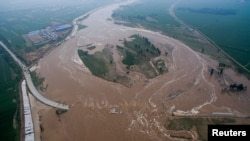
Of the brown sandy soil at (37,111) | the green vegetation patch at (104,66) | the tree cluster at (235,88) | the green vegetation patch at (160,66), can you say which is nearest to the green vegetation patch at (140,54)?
the green vegetation patch at (160,66)

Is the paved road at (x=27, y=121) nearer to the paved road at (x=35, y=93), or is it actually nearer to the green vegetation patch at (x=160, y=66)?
the paved road at (x=35, y=93)

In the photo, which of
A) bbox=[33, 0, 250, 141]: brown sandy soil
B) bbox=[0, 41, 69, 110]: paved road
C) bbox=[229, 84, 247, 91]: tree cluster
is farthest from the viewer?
bbox=[229, 84, 247, 91]: tree cluster

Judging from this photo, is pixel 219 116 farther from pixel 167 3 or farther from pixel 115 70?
pixel 167 3

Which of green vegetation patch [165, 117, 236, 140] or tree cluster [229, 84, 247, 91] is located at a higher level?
tree cluster [229, 84, 247, 91]

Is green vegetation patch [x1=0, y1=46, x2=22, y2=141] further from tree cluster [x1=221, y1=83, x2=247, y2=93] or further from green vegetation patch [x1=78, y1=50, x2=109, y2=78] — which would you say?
tree cluster [x1=221, y1=83, x2=247, y2=93]

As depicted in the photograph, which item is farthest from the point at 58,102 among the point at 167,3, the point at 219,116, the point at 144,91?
the point at 167,3

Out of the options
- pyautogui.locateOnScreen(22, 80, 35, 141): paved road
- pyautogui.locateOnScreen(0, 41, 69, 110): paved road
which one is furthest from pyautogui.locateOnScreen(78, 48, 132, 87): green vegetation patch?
pyautogui.locateOnScreen(22, 80, 35, 141): paved road

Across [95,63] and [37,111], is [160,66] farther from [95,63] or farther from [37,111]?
[37,111]
